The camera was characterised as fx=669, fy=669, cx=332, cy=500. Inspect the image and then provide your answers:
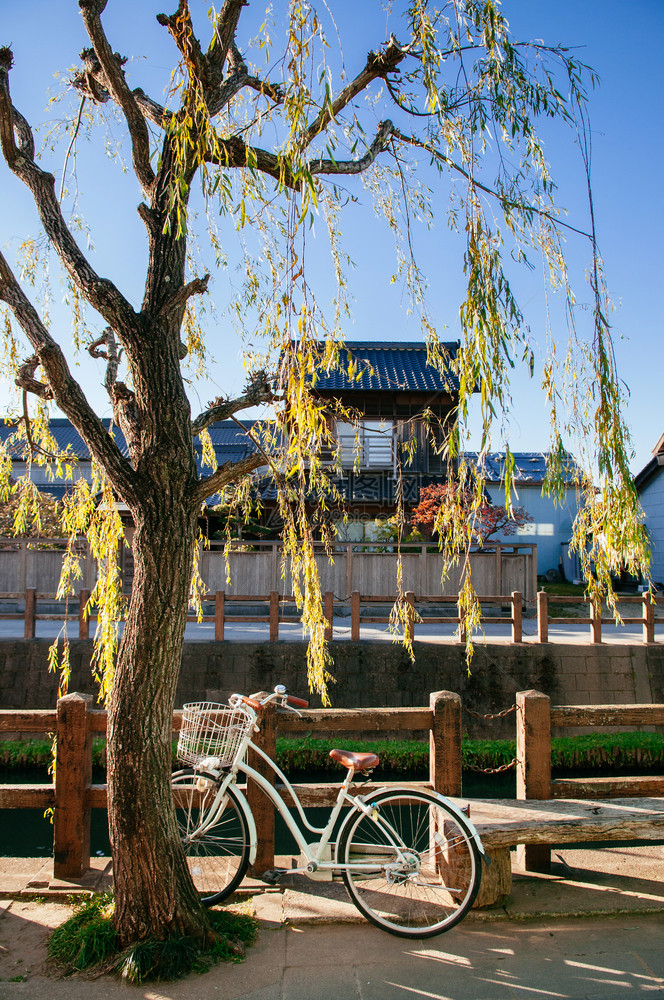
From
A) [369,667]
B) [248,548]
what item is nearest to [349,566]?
[248,548]

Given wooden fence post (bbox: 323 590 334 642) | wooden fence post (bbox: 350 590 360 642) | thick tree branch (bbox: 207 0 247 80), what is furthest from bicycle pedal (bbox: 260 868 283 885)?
wooden fence post (bbox: 350 590 360 642)

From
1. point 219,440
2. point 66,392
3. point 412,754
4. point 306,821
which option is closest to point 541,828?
point 306,821

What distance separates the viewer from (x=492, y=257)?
9.30 feet

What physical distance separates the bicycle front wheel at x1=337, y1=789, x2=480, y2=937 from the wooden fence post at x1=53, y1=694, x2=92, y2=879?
1392 millimetres

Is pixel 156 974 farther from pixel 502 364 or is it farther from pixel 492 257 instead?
pixel 492 257

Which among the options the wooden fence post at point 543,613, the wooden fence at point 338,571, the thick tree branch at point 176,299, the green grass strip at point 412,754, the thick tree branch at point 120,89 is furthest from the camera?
the wooden fence at point 338,571

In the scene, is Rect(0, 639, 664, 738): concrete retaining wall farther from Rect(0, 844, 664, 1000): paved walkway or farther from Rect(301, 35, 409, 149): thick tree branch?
Rect(301, 35, 409, 149): thick tree branch

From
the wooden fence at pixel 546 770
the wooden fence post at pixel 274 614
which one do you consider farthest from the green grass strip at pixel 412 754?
the wooden fence at pixel 546 770

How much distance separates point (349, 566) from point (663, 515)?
10.3 m

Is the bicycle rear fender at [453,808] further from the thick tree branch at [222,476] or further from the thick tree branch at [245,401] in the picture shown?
the thick tree branch at [245,401]

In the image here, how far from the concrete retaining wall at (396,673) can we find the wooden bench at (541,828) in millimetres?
7278

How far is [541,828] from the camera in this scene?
123 inches

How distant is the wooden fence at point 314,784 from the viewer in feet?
11.2

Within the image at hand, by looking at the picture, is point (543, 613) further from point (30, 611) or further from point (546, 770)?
point (30, 611)
